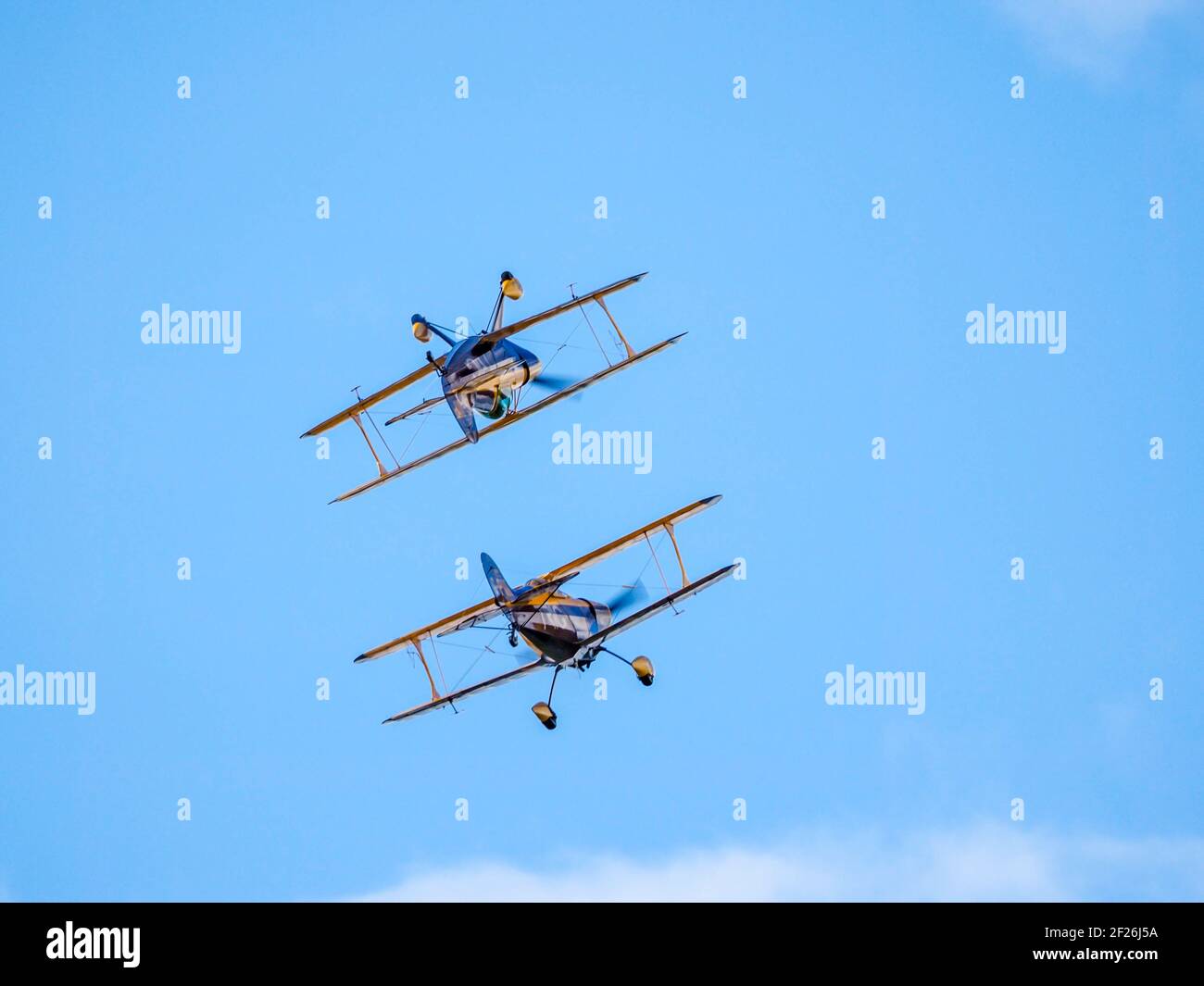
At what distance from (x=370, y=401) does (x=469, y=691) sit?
22.4 feet

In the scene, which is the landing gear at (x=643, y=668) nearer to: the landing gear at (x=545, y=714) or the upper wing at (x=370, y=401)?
the landing gear at (x=545, y=714)

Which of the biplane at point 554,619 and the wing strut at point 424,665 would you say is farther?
the wing strut at point 424,665

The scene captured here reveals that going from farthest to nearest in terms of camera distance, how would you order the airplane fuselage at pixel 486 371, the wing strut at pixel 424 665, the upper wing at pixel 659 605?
the airplane fuselage at pixel 486 371
the wing strut at pixel 424 665
the upper wing at pixel 659 605

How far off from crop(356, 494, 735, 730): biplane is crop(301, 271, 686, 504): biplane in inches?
108

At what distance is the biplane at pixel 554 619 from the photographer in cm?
3512

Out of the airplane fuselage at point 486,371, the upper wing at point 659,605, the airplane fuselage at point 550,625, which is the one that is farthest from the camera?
the airplane fuselage at point 486,371

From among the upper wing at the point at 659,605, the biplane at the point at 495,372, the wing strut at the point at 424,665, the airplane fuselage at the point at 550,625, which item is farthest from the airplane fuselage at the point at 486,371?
the upper wing at the point at 659,605

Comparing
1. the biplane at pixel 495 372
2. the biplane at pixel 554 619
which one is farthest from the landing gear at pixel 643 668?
the biplane at pixel 495 372

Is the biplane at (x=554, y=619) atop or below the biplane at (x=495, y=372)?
below

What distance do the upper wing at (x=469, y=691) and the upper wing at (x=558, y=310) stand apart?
610 cm

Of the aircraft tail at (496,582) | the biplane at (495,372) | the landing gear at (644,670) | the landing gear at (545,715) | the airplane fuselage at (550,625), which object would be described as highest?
the biplane at (495,372)

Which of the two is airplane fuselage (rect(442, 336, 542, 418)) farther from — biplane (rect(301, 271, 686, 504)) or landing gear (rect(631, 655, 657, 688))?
landing gear (rect(631, 655, 657, 688))

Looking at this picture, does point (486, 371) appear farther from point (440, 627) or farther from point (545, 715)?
point (545, 715)
